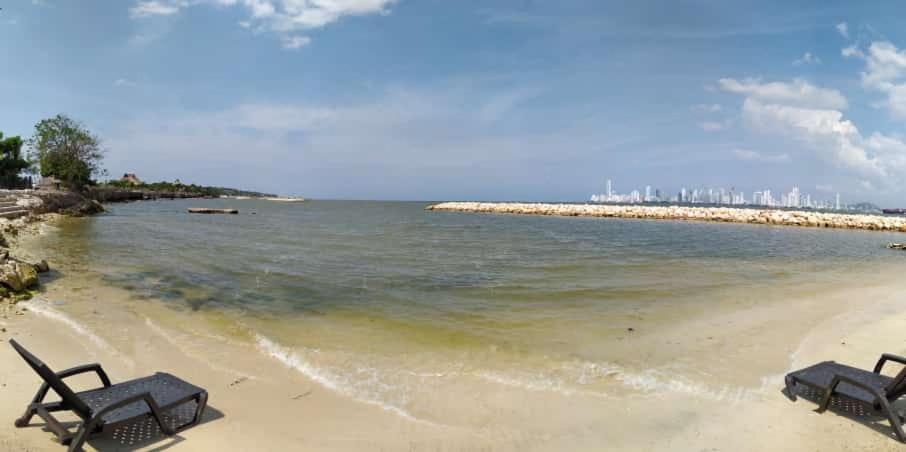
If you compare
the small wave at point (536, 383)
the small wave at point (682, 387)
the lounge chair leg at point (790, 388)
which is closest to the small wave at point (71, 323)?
the small wave at point (536, 383)

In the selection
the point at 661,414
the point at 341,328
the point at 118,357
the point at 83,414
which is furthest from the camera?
the point at 341,328

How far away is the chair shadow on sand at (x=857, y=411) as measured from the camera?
4.96m

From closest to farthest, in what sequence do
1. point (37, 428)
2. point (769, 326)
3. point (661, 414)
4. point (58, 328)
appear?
1. point (37, 428)
2. point (661, 414)
3. point (58, 328)
4. point (769, 326)

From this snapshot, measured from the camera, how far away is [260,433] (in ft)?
15.4

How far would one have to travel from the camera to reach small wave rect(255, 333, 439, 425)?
17.9 ft

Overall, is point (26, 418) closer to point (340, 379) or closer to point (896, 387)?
point (340, 379)

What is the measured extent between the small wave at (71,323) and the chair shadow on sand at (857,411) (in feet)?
29.4

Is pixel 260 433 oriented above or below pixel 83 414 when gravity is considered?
below

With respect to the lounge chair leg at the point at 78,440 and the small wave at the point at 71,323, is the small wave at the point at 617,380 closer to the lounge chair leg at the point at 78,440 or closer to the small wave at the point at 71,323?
the lounge chair leg at the point at 78,440

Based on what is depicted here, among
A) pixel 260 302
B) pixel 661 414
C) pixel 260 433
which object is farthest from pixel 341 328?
pixel 661 414

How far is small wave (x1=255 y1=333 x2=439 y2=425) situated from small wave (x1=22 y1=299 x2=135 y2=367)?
197cm

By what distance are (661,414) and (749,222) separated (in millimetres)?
55043

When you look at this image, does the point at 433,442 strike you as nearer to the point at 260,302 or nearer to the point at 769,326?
the point at 260,302

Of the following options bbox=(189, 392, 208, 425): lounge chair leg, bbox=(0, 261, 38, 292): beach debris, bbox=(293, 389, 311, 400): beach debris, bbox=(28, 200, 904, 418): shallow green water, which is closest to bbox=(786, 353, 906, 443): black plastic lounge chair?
bbox=(28, 200, 904, 418): shallow green water
